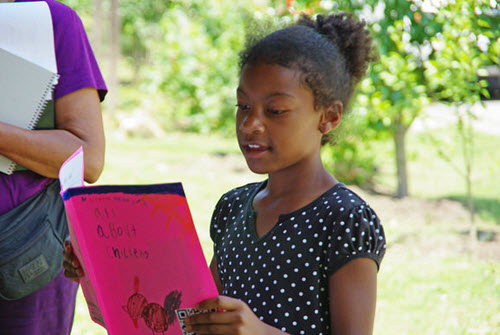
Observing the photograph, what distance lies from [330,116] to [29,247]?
88 cm

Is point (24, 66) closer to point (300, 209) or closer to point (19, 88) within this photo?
point (19, 88)

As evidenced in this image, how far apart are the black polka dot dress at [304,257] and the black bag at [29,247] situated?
50 centimetres

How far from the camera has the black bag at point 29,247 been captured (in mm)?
1572

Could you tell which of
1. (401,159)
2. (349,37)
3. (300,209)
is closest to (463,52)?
(401,159)

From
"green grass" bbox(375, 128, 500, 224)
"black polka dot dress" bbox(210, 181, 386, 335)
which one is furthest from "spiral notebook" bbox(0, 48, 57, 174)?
"green grass" bbox(375, 128, 500, 224)

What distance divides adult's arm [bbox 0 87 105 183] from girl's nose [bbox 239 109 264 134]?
0.48 meters

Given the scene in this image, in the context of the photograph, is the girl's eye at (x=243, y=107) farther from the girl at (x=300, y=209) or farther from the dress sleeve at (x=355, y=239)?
the dress sleeve at (x=355, y=239)

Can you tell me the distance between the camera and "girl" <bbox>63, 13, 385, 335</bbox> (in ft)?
4.62

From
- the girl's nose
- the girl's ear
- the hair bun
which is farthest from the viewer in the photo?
the hair bun

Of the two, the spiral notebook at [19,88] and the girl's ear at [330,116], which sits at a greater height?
the spiral notebook at [19,88]

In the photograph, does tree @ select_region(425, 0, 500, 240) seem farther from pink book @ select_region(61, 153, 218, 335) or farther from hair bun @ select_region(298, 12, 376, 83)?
pink book @ select_region(61, 153, 218, 335)

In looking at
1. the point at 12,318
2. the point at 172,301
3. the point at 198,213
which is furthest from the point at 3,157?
the point at 198,213

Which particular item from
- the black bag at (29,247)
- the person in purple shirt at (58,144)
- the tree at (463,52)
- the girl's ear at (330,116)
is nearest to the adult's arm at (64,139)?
the person in purple shirt at (58,144)

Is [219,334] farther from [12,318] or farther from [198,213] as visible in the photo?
[198,213]
